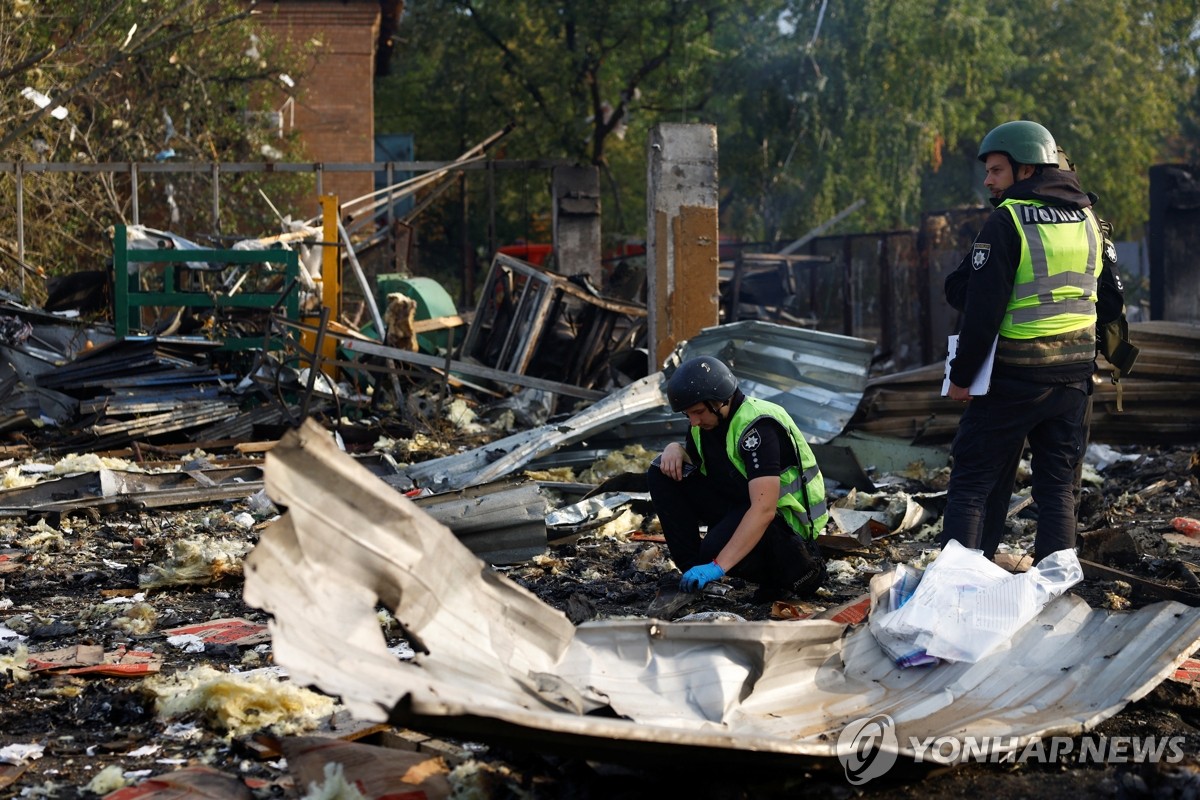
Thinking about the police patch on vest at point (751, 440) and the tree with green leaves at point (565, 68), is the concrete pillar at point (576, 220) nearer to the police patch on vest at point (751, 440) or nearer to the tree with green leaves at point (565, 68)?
the tree with green leaves at point (565, 68)

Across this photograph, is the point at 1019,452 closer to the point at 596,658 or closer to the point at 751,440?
the point at 751,440

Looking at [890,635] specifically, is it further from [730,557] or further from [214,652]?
[214,652]

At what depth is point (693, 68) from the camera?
66.7ft

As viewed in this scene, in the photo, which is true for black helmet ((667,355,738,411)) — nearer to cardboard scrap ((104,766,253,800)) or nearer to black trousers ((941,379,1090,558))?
black trousers ((941,379,1090,558))

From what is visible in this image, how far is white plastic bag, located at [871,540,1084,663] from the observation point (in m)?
3.58

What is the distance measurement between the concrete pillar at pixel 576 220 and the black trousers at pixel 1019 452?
982 centimetres

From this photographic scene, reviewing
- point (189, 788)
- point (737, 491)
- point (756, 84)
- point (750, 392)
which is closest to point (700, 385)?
point (737, 491)

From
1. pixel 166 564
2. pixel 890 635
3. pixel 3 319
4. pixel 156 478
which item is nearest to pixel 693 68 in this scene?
pixel 3 319

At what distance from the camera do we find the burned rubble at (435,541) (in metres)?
2.81

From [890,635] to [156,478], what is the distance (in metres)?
5.49

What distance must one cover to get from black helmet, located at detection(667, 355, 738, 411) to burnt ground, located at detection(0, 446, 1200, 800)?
34.2 inches

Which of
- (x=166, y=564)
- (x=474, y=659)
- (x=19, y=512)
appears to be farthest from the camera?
(x=19, y=512)

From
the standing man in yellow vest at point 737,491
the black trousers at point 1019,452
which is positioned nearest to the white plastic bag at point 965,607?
the black trousers at point 1019,452

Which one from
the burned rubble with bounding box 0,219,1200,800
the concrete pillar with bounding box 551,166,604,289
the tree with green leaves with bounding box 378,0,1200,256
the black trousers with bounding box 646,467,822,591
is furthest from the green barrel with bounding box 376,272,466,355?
the tree with green leaves with bounding box 378,0,1200,256
